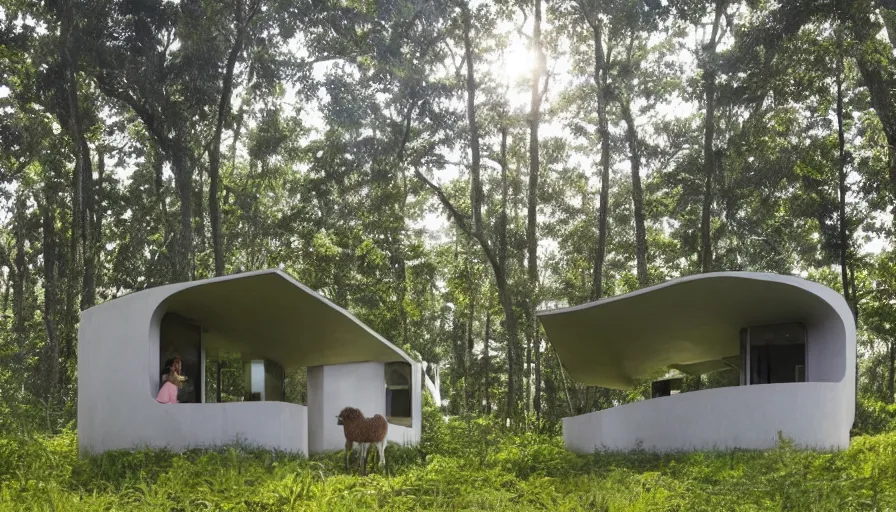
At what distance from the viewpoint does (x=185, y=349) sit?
12906 millimetres

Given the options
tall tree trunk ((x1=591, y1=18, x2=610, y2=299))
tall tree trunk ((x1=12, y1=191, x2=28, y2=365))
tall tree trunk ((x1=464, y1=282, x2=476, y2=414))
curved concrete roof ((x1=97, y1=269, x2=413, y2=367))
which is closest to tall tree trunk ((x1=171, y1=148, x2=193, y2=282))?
curved concrete roof ((x1=97, y1=269, x2=413, y2=367))

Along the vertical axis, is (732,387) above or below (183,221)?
below

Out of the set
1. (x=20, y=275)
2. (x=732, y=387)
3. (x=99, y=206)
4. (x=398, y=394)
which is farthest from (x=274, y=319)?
(x=20, y=275)

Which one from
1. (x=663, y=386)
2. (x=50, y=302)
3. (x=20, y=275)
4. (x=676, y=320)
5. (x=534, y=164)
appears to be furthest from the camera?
(x=20, y=275)

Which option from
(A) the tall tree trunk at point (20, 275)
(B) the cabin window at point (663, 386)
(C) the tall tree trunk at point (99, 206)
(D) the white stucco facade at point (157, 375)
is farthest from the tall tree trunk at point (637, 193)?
(A) the tall tree trunk at point (20, 275)

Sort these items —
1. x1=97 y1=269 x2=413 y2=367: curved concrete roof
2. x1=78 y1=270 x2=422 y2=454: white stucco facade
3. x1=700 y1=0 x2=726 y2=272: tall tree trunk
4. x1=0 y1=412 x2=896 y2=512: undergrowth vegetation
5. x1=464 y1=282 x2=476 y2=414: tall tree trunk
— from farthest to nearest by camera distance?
x1=464 y1=282 x2=476 y2=414: tall tree trunk → x1=700 y1=0 x2=726 y2=272: tall tree trunk → x1=97 y1=269 x2=413 y2=367: curved concrete roof → x1=78 y1=270 x2=422 y2=454: white stucco facade → x1=0 y1=412 x2=896 y2=512: undergrowth vegetation

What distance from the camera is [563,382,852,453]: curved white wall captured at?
10.9 m

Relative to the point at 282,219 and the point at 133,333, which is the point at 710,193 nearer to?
the point at 282,219

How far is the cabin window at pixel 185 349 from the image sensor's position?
12289mm

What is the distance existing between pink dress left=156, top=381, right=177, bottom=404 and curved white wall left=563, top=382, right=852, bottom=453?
543 centimetres

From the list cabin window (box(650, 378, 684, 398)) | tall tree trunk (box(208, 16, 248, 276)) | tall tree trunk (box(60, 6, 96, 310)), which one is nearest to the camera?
cabin window (box(650, 378, 684, 398))

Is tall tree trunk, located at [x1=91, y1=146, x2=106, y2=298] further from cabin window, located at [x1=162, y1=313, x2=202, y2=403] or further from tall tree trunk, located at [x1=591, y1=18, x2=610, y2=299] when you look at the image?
cabin window, located at [x1=162, y1=313, x2=202, y2=403]

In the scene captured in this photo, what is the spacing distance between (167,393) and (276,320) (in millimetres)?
2574

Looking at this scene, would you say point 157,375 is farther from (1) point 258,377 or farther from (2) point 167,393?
(1) point 258,377
